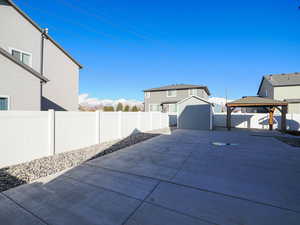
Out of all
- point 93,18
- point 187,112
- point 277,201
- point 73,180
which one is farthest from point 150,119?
point 277,201

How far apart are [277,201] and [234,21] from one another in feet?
41.6

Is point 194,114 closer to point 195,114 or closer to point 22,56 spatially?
point 195,114

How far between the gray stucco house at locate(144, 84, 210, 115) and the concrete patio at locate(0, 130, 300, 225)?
18678mm

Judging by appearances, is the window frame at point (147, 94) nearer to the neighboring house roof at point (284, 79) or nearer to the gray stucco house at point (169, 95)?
the gray stucco house at point (169, 95)

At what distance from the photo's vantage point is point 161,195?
A: 2812 mm

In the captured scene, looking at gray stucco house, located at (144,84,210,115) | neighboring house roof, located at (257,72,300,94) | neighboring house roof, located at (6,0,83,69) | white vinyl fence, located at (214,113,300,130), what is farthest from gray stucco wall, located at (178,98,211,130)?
neighboring house roof, located at (257,72,300,94)

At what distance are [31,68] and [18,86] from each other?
37.6 inches

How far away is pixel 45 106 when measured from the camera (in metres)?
10.2

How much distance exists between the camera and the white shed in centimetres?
1409

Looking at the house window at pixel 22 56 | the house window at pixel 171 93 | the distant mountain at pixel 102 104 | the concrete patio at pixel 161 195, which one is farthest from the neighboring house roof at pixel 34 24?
the distant mountain at pixel 102 104

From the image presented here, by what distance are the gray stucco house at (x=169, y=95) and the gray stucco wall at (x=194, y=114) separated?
736 cm

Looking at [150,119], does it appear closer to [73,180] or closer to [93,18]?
[93,18]

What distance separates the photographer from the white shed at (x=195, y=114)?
14.1 meters

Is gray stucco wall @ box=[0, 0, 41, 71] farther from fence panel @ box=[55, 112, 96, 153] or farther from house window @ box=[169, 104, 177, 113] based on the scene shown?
house window @ box=[169, 104, 177, 113]
